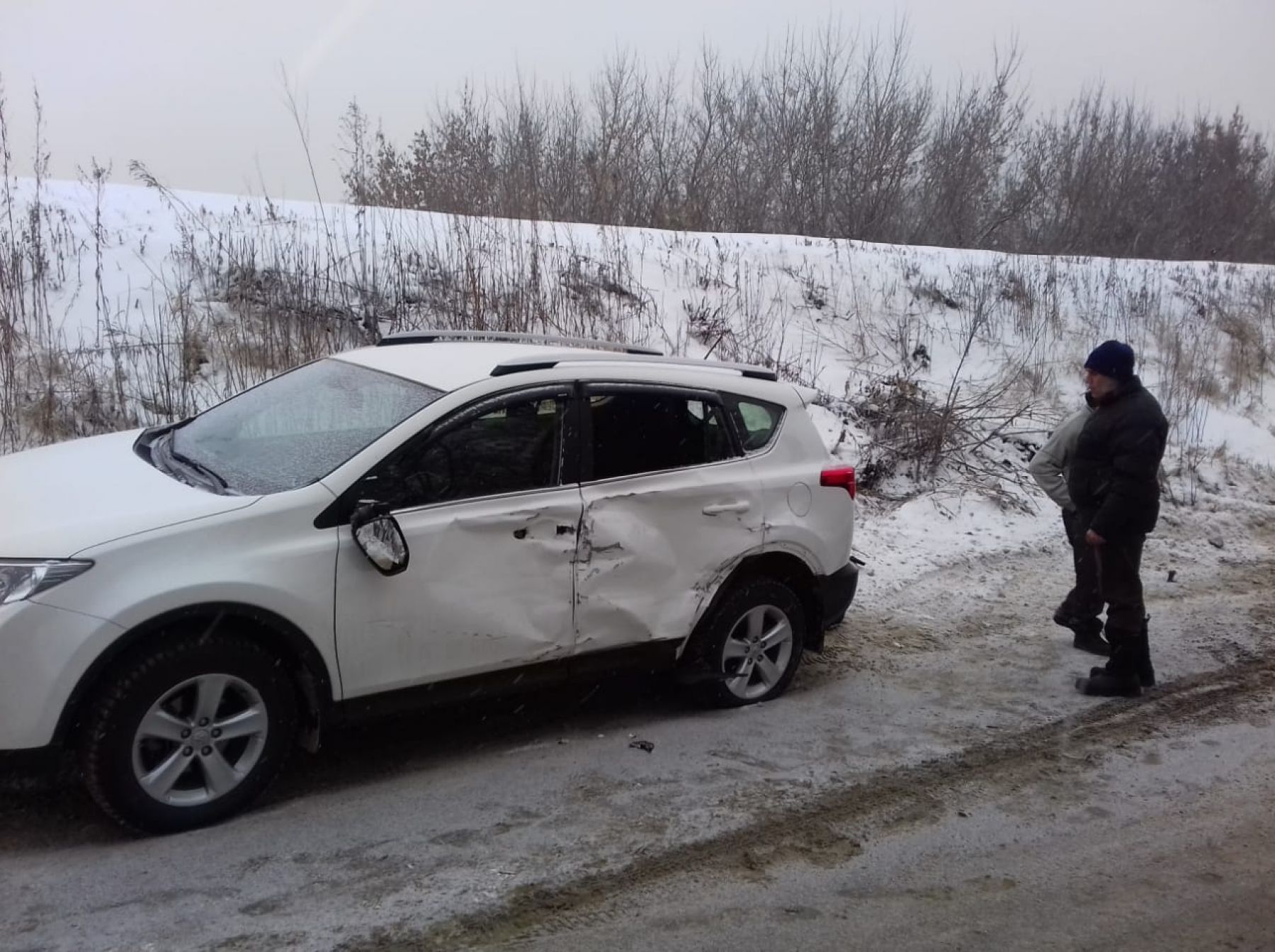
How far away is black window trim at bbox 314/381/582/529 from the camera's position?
4.09 m

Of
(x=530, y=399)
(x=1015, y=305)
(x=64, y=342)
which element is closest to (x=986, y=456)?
(x=1015, y=305)

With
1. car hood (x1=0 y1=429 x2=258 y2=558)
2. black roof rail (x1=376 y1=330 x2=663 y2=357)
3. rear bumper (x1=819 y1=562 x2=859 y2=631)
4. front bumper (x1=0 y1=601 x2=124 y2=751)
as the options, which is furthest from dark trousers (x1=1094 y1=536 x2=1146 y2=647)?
front bumper (x1=0 y1=601 x2=124 y2=751)

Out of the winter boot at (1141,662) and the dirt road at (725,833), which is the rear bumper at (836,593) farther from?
the winter boot at (1141,662)

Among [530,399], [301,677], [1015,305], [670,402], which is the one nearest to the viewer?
[301,677]

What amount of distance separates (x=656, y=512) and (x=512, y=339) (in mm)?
1609

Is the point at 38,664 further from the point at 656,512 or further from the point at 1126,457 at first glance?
the point at 1126,457

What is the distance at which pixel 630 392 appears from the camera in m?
5.02

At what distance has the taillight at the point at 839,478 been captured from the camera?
557 centimetres

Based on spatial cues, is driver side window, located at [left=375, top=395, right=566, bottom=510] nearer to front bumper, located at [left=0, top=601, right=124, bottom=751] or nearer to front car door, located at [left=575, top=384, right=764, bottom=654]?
front car door, located at [left=575, top=384, right=764, bottom=654]

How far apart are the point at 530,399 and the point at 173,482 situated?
4.91 feet

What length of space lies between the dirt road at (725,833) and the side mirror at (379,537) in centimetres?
96

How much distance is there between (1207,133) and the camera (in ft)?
88.7

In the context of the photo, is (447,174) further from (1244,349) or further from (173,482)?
(1244,349)

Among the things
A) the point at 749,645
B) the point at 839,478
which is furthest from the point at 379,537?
the point at 839,478
